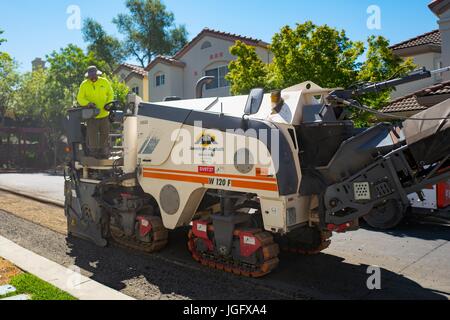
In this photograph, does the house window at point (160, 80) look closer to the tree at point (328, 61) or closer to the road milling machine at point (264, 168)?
the tree at point (328, 61)

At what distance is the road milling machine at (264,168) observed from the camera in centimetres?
461

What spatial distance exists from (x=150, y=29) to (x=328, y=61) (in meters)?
36.7

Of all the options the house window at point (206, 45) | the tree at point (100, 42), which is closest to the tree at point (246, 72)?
the house window at point (206, 45)

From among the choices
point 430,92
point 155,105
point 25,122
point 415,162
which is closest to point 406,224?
point 430,92

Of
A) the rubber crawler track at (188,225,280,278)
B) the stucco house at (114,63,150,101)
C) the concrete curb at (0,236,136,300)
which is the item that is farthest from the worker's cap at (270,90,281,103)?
the stucco house at (114,63,150,101)

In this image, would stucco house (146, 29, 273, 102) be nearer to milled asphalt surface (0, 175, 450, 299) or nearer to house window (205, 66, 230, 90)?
A: house window (205, 66, 230, 90)

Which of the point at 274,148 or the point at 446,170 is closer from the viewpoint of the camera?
the point at 446,170

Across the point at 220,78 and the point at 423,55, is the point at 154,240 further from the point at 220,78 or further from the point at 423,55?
the point at 220,78

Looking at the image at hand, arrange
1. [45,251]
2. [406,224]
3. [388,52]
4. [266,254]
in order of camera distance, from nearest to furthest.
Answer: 1. [266,254]
2. [45,251]
3. [406,224]
4. [388,52]

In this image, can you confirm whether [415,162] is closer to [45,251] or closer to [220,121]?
[220,121]

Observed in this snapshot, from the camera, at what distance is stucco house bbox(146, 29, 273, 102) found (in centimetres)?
2275

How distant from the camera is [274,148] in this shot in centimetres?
467

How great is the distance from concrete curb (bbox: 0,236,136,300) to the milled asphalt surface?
23cm
